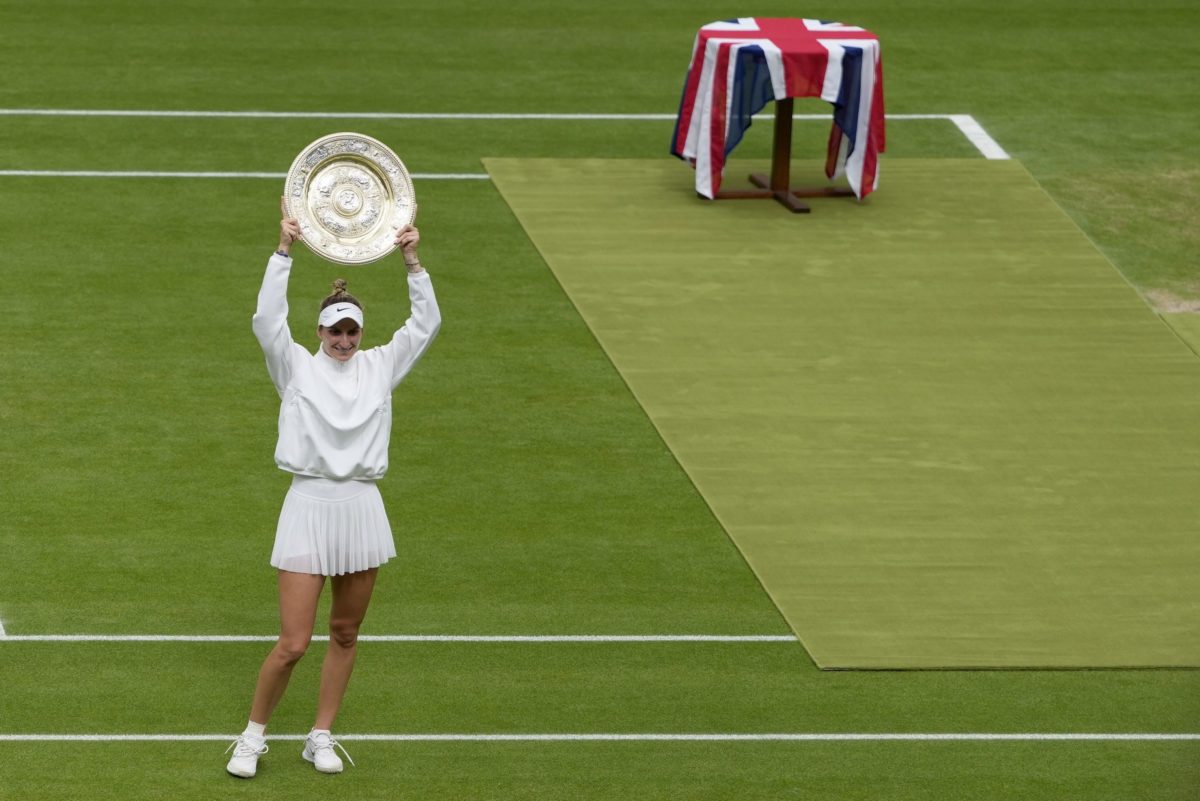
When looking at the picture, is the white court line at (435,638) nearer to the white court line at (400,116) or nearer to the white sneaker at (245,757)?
the white sneaker at (245,757)

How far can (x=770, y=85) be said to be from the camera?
18.9 metres

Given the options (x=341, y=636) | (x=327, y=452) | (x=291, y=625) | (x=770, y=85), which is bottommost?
(x=341, y=636)

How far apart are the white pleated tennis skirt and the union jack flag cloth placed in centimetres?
955

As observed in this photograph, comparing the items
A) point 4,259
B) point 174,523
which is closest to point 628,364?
point 174,523

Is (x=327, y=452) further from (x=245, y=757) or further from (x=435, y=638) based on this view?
(x=435, y=638)

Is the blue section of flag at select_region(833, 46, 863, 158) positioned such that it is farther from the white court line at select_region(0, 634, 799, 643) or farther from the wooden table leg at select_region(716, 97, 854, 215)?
the white court line at select_region(0, 634, 799, 643)

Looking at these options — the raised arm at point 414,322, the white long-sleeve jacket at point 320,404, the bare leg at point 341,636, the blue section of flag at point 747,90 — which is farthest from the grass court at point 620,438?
the raised arm at point 414,322

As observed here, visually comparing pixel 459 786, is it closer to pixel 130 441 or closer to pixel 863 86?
pixel 130 441

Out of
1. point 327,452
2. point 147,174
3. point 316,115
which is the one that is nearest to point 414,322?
point 327,452

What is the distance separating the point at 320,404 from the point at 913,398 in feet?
21.6

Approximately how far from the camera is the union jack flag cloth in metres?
18.8

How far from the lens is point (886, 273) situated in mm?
18016

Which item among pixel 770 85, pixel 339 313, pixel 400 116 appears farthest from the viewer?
pixel 400 116

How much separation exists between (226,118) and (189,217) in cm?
299
